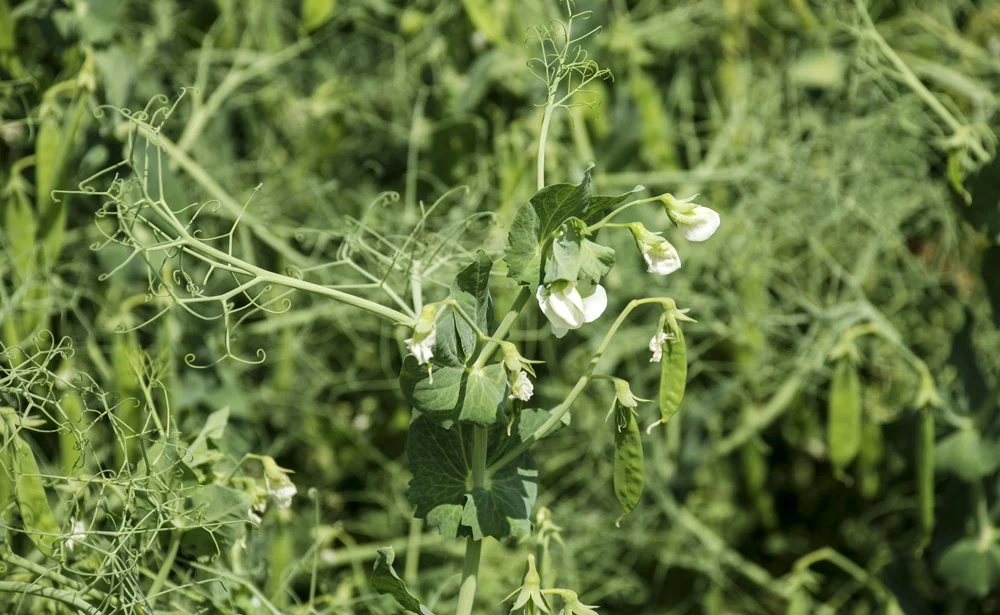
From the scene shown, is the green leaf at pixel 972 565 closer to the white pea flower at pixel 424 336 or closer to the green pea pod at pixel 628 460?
the green pea pod at pixel 628 460

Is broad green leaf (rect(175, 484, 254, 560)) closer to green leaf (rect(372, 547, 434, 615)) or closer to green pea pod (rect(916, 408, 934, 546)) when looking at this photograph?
green leaf (rect(372, 547, 434, 615))

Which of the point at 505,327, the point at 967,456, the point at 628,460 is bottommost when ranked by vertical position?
the point at 967,456

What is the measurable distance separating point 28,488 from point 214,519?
16 centimetres

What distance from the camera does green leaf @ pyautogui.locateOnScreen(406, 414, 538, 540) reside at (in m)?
0.72

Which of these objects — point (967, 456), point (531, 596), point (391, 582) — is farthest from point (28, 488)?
point (967, 456)

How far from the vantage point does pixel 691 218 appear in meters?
0.68

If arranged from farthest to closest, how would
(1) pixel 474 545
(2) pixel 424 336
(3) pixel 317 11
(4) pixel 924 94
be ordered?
(3) pixel 317 11, (4) pixel 924 94, (1) pixel 474 545, (2) pixel 424 336

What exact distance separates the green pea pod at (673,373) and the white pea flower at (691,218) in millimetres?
71

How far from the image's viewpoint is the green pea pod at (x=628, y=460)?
2.28 feet

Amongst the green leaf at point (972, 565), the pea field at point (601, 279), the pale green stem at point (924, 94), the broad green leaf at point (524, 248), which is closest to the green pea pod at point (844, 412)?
the pea field at point (601, 279)

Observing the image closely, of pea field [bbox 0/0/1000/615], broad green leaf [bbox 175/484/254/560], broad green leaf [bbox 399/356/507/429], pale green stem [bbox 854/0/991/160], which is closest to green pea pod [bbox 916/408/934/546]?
pea field [bbox 0/0/1000/615]

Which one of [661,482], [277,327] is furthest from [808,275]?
[277,327]

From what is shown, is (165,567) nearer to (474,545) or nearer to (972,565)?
(474,545)

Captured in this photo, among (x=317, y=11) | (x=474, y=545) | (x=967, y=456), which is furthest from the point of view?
(x=317, y=11)
